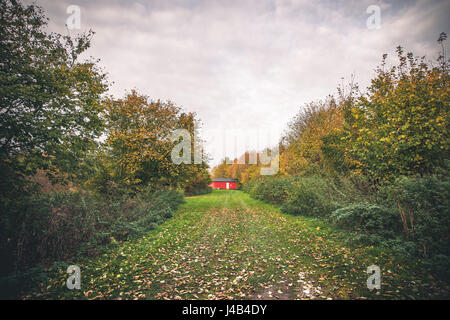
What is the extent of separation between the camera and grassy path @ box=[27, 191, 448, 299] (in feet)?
13.9

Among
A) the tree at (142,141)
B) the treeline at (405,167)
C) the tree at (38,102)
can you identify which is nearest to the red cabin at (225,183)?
the tree at (142,141)

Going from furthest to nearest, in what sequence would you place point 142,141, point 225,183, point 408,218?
point 225,183 → point 142,141 → point 408,218

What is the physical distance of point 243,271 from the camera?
17.5 ft

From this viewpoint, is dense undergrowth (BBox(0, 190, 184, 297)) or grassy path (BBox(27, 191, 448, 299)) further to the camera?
dense undergrowth (BBox(0, 190, 184, 297))

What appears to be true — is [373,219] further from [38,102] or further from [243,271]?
[38,102]

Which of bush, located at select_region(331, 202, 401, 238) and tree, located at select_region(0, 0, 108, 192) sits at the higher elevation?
tree, located at select_region(0, 0, 108, 192)

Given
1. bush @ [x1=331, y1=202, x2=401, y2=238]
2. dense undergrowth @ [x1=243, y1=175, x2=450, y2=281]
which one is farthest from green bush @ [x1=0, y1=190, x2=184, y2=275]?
dense undergrowth @ [x1=243, y1=175, x2=450, y2=281]

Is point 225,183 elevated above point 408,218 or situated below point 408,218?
below

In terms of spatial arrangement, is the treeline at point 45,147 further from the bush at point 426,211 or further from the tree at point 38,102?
the bush at point 426,211

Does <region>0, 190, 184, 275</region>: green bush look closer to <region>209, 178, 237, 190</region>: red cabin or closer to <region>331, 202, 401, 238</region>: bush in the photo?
<region>331, 202, 401, 238</region>: bush

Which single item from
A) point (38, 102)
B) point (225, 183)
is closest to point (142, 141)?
point (38, 102)

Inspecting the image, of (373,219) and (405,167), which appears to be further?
(405,167)
